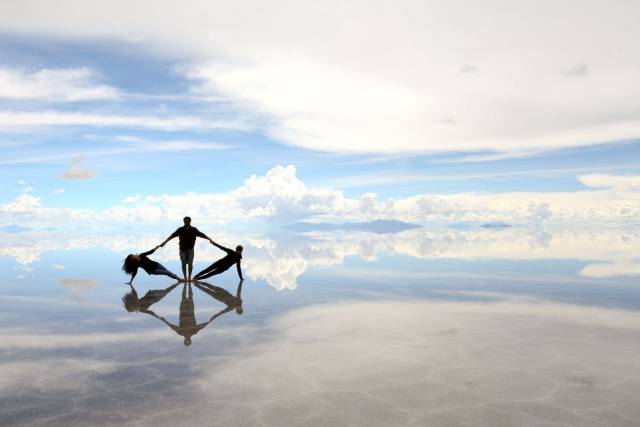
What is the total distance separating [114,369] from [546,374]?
6.51 m

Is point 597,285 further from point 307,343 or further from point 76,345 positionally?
point 76,345

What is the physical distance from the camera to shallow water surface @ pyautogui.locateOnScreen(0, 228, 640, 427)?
604 centimetres

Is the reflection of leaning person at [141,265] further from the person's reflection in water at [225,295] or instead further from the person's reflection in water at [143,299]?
the person's reflection in water at [225,295]

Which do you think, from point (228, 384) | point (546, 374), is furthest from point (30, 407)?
point (546, 374)

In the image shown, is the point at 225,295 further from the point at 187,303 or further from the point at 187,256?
the point at 187,256

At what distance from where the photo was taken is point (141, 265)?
1864 centimetres

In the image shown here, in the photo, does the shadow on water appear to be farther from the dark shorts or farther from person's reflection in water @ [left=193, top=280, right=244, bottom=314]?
the dark shorts

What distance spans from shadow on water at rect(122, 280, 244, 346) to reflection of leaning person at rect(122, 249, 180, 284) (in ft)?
2.00

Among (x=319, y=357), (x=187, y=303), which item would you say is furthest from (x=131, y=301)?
(x=319, y=357)

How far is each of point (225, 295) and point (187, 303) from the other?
1761 millimetres

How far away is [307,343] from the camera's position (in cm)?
932

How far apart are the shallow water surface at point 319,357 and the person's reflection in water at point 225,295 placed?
0.12m

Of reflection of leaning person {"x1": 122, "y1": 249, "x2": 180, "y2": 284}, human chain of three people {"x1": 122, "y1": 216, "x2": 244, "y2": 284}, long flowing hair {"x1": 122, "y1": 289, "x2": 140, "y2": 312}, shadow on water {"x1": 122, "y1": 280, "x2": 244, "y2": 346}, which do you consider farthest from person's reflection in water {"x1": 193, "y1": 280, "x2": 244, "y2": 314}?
long flowing hair {"x1": 122, "y1": 289, "x2": 140, "y2": 312}

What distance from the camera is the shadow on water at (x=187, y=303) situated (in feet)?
34.9
